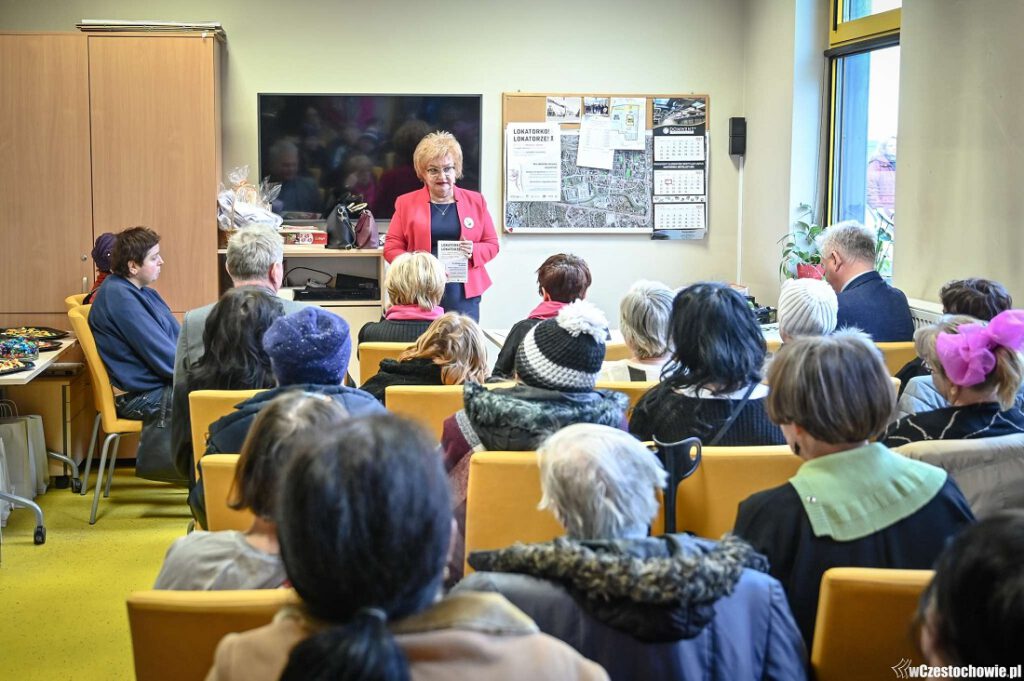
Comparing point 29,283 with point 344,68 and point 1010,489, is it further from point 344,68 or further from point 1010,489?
point 1010,489

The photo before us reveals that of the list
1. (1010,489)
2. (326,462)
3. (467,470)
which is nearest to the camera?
(326,462)

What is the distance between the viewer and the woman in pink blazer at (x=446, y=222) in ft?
19.2

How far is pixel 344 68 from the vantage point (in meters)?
6.88

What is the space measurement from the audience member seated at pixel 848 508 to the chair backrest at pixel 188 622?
0.85 m

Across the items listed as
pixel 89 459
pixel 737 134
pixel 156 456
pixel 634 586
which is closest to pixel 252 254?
pixel 156 456

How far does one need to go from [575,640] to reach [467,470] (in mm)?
1131

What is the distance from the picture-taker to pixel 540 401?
263 centimetres

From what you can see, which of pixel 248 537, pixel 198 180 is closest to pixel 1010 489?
pixel 248 537

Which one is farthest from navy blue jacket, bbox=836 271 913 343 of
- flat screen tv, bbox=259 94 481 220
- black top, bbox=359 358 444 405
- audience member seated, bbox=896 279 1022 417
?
flat screen tv, bbox=259 94 481 220

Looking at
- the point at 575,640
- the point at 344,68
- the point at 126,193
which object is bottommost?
the point at 575,640

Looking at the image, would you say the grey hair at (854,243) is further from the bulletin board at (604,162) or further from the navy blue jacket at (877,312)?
the bulletin board at (604,162)

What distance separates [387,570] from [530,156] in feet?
19.8

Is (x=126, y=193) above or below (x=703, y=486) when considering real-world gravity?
above

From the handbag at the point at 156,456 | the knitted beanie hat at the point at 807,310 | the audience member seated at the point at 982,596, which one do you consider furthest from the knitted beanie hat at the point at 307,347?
the audience member seated at the point at 982,596
